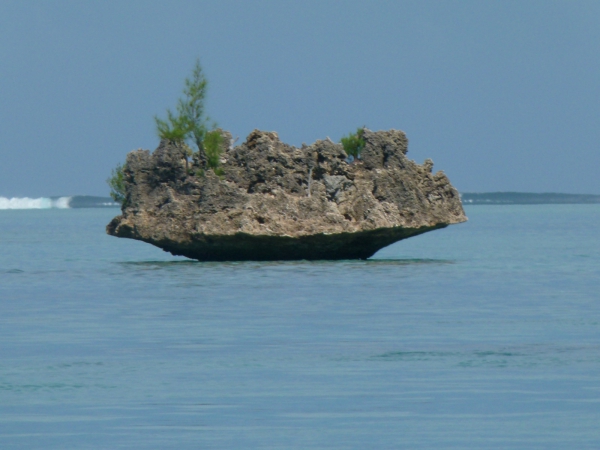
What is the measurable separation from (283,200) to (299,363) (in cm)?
1741

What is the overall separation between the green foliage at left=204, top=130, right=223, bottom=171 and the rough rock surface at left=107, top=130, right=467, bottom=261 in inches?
10.4

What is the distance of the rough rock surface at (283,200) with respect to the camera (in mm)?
35156

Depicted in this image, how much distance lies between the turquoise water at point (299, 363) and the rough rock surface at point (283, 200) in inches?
55.8

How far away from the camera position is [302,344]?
805 inches

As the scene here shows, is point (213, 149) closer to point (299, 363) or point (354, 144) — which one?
point (354, 144)

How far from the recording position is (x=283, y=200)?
35.4m

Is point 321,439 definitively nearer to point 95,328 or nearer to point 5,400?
point 5,400

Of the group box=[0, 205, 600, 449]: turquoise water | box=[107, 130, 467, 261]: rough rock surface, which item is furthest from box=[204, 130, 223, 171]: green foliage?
box=[0, 205, 600, 449]: turquoise water

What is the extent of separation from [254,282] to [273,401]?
1725 centimetres

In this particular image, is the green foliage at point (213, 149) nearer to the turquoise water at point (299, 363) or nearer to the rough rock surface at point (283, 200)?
the rough rock surface at point (283, 200)

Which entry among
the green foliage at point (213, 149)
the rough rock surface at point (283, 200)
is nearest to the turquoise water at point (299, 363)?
the rough rock surface at point (283, 200)

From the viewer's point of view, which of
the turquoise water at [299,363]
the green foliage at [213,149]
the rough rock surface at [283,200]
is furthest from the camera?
the green foliage at [213,149]

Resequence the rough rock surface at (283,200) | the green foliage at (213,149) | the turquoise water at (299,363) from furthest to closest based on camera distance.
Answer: the green foliage at (213,149), the rough rock surface at (283,200), the turquoise water at (299,363)

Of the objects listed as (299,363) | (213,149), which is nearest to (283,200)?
(213,149)
